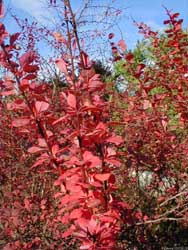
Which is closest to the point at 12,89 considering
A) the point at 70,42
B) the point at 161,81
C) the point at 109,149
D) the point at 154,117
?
the point at 70,42

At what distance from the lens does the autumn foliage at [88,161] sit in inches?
59.7

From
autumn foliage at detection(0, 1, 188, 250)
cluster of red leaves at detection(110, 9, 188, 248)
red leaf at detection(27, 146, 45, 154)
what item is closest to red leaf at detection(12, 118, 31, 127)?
autumn foliage at detection(0, 1, 188, 250)

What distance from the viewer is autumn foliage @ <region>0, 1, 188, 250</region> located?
152 centimetres

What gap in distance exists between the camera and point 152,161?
8.31 feet

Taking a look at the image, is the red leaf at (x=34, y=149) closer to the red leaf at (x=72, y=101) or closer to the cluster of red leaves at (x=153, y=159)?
the red leaf at (x=72, y=101)

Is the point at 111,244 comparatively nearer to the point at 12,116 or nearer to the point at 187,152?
the point at 187,152

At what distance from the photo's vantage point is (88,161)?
4.80 feet

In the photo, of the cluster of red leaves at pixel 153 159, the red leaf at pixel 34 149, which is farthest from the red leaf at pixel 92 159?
the cluster of red leaves at pixel 153 159

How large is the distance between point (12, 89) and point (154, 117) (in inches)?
46.4

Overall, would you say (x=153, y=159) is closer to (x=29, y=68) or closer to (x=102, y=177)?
(x=102, y=177)

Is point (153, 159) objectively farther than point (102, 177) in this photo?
Yes

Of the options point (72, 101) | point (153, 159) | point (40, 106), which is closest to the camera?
point (72, 101)

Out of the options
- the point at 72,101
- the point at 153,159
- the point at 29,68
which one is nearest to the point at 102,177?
the point at 72,101

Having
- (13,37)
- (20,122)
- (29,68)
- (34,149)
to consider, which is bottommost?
(34,149)
